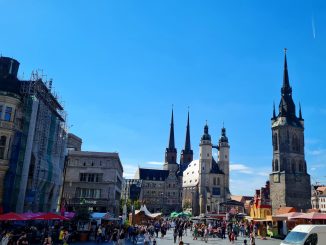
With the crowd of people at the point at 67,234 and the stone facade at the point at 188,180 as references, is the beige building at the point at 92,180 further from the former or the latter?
the stone facade at the point at 188,180

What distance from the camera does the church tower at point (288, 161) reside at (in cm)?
9231

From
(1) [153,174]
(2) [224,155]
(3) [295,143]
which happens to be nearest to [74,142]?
(3) [295,143]

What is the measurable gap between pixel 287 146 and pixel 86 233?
75.8 metres

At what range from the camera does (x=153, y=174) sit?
509 feet

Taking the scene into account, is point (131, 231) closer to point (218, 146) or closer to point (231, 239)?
point (231, 239)

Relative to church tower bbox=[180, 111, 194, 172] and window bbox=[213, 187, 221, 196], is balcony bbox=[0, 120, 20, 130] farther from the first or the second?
church tower bbox=[180, 111, 194, 172]

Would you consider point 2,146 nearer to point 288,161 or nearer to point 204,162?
point 288,161

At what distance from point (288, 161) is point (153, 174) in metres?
71.1

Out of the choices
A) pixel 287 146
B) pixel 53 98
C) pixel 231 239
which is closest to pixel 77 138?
pixel 53 98

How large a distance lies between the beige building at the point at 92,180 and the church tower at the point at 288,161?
49704mm

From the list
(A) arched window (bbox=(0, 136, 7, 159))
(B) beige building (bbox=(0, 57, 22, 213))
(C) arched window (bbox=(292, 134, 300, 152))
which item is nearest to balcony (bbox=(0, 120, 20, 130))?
(B) beige building (bbox=(0, 57, 22, 213))

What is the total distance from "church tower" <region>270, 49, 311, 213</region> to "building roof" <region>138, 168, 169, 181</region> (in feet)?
212

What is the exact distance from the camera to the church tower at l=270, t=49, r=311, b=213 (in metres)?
92.3

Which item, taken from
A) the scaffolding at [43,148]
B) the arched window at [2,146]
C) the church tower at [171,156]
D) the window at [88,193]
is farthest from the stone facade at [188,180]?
the arched window at [2,146]
